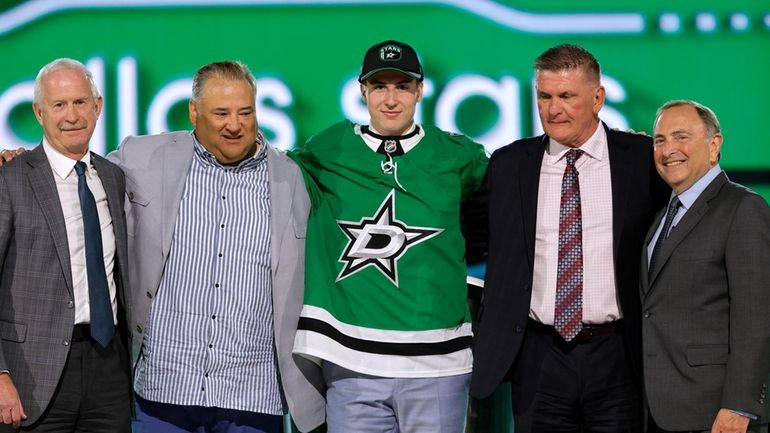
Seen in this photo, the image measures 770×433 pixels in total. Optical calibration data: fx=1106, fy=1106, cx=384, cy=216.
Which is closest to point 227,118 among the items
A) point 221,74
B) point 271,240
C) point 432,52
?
point 221,74

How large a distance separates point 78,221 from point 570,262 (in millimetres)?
1469

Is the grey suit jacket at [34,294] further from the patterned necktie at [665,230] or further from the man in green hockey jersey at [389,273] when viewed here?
the patterned necktie at [665,230]

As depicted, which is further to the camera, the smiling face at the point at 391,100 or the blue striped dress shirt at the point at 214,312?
the smiling face at the point at 391,100

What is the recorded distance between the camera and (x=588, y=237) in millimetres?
3350

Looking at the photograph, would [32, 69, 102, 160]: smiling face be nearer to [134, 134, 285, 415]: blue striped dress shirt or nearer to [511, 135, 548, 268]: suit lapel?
[134, 134, 285, 415]: blue striped dress shirt

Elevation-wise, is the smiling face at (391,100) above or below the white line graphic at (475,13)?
below

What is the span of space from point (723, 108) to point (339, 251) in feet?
12.8

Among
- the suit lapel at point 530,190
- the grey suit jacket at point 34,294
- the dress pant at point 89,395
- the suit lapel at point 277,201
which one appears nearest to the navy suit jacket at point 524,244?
the suit lapel at point 530,190

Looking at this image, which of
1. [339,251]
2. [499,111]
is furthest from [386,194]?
[499,111]

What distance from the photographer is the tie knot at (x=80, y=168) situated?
3.29 m

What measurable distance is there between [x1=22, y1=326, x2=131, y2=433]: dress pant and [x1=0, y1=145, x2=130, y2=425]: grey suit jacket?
3 centimetres

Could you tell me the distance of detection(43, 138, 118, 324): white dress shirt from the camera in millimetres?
3227

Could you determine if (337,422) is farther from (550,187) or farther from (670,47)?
(670,47)

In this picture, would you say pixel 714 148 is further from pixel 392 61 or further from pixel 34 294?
pixel 34 294
